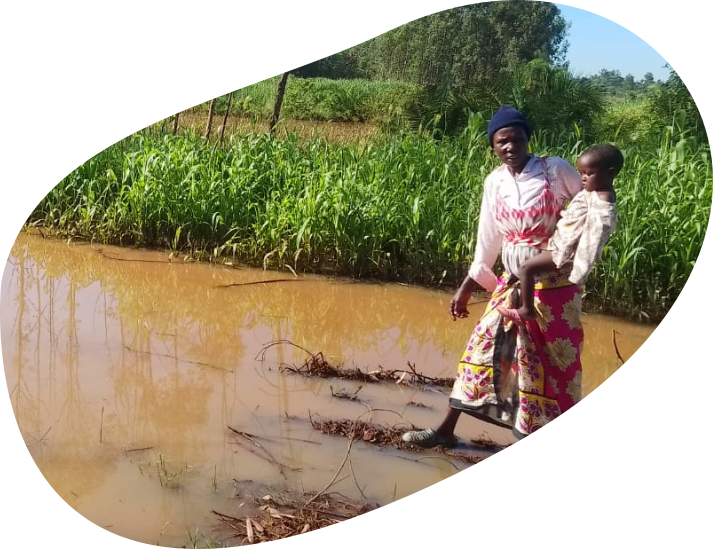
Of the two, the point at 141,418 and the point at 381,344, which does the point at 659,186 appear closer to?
the point at 381,344

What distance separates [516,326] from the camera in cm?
249

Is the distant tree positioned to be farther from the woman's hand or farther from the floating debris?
the floating debris

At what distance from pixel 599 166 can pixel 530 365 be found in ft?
1.88

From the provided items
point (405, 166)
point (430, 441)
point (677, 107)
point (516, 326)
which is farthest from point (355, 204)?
point (677, 107)

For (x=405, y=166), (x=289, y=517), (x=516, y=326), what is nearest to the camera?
(x=289, y=517)

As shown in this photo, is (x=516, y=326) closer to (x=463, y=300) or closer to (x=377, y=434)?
(x=463, y=300)

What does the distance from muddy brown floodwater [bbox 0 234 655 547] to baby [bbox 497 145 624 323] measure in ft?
0.57

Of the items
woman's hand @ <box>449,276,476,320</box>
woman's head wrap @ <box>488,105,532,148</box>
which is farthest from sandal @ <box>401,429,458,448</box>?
woman's head wrap @ <box>488,105,532,148</box>

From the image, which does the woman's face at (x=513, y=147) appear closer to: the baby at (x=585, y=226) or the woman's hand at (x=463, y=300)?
the baby at (x=585, y=226)

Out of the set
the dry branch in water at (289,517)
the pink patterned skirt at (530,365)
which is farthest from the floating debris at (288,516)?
the pink patterned skirt at (530,365)

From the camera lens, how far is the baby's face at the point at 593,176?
95.3 inches

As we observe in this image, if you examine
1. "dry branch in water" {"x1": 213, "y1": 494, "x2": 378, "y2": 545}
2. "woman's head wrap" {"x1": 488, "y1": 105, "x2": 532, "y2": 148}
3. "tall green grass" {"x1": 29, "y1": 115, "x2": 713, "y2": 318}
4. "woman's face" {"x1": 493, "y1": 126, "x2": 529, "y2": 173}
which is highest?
"woman's head wrap" {"x1": 488, "y1": 105, "x2": 532, "y2": 148}

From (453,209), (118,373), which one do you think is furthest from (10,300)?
(453,209)

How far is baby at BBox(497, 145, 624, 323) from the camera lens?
2.40 metres
